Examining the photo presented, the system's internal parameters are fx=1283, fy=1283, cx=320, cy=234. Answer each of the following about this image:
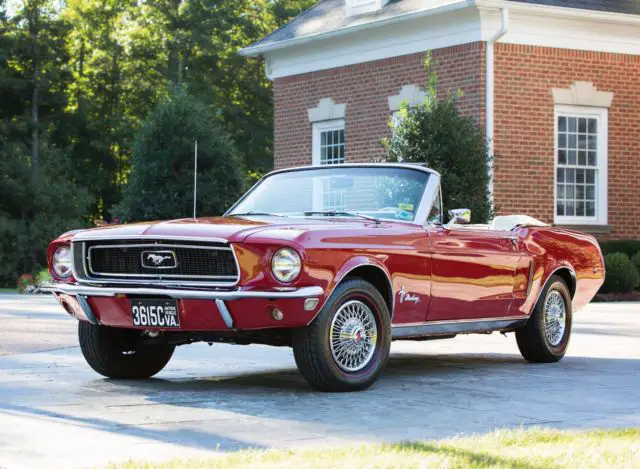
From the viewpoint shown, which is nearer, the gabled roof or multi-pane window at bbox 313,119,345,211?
the gabled roof

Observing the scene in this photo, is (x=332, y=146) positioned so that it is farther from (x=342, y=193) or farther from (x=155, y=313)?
(x=155, y=313)

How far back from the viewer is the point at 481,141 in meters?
21.4

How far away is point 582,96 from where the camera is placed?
23.1 metres

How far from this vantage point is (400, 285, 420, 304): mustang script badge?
28.8ft

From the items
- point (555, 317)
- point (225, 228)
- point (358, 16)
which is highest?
point (358, 16)

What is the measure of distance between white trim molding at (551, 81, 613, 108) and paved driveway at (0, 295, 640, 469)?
11.4m

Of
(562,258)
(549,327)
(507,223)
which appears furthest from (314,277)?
(562,258)

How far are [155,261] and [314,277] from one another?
3.56 ft

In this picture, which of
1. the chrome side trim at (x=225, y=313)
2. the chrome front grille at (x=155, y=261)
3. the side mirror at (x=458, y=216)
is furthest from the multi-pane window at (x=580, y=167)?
the chrome side trim at (x=225, y=313)

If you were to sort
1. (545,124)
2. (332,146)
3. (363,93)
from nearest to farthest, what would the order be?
(545,124)
(363,93)
(332,146)

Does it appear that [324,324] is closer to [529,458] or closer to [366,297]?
[366,297]

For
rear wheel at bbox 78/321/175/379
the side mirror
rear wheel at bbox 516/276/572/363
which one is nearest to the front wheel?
the side mirror

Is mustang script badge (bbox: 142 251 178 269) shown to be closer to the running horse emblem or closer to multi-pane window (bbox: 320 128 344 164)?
the running horse emblem

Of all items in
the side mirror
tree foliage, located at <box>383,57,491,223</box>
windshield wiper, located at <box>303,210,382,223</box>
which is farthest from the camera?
tree foliage, located at <box>383,57,491,223</box>
